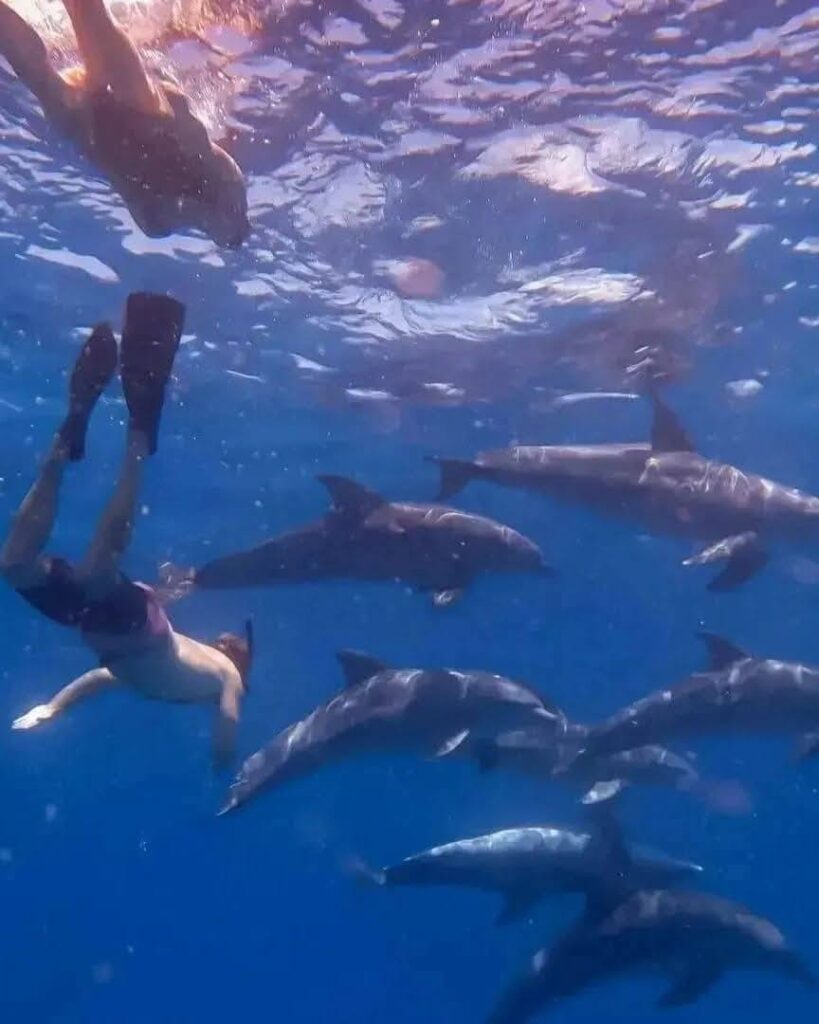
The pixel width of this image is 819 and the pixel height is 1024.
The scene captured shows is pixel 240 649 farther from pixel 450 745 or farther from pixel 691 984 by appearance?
pixel 691 984

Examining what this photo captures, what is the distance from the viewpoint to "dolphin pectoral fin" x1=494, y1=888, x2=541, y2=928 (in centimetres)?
1886

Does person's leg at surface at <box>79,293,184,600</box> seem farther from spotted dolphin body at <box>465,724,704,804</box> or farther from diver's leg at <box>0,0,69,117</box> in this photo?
spotted dolphin body at <box>465,724,704,804</box>

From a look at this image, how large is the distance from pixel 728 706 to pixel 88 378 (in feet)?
39.4

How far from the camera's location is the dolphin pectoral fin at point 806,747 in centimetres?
1573

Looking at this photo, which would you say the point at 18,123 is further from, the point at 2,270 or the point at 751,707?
the point at 751,707

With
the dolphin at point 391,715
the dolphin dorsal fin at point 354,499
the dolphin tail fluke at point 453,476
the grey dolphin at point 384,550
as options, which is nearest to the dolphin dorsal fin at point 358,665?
the dolphin at point 391,715

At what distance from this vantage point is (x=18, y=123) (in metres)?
13.5

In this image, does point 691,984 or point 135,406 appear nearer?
point 135,406

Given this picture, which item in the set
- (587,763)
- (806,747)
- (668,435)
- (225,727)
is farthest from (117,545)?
(806,747)

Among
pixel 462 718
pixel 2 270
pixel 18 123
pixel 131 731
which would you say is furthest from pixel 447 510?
pixel 131 731

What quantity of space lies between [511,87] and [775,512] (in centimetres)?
813

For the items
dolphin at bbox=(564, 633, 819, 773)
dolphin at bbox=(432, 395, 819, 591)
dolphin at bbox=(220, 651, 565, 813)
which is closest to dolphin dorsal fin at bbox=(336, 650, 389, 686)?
dolphin at bbox=(220, 651, 565, 813)

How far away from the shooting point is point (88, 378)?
841 cm

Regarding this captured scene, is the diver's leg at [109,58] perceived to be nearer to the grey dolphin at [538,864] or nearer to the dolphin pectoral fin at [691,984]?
the grey dolphin at [538,864]
